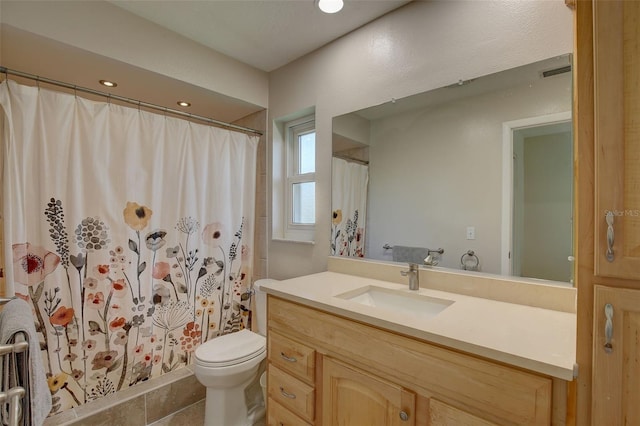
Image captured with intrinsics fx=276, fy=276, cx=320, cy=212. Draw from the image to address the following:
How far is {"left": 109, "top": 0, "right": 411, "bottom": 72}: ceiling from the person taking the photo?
5.05 feet

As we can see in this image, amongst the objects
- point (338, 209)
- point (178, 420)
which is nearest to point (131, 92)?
point (338, 209)

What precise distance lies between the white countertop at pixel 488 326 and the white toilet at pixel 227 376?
592 millimetres

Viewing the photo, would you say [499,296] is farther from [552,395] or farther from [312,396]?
[312,396]

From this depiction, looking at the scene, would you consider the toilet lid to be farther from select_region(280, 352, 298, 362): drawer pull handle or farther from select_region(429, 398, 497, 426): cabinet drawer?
select_region(429, 398, 497, 426): cabinet drawer

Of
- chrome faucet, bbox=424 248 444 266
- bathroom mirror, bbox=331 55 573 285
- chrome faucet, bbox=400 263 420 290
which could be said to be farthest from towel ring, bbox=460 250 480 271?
chrome faucet, bbox=400 263 420 290

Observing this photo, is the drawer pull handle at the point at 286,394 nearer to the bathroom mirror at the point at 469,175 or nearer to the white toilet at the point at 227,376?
the white toilet at the point at 227,376

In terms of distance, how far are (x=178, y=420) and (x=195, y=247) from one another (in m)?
1.10

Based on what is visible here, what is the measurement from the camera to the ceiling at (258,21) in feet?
5.05

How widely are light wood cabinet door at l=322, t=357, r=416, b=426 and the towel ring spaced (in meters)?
0.68

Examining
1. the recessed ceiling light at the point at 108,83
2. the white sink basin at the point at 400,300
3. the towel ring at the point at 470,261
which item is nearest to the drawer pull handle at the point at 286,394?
the white sink basin at the point at 400,300

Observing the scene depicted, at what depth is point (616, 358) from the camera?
0.63 m

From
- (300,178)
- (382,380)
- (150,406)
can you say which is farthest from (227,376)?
(300,178)

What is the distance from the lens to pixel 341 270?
1.79 m

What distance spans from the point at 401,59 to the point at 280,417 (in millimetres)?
1976
